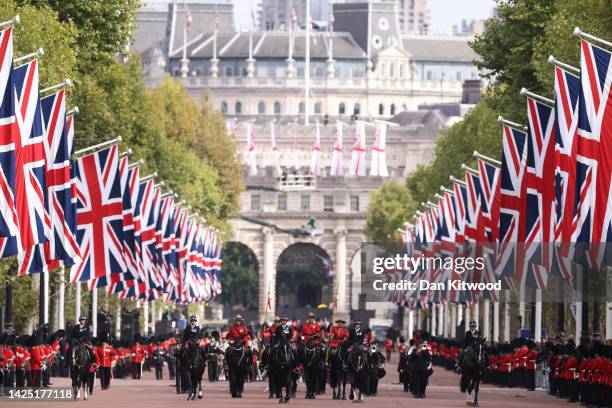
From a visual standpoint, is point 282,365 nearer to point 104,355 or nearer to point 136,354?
point 104,355

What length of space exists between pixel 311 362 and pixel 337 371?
29.0 inches

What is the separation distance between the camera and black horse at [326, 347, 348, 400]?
69250 mm

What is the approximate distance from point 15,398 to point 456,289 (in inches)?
1108

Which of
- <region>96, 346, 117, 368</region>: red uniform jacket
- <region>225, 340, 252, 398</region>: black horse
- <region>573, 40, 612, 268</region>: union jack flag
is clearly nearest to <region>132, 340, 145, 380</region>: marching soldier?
<region>96, 346, 117, 368</region>: red uniform jacket

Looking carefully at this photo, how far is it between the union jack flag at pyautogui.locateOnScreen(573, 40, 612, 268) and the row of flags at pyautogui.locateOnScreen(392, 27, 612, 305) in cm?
2

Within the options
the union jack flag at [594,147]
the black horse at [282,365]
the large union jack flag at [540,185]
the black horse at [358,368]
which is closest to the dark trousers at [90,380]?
the black horse at [282,365]

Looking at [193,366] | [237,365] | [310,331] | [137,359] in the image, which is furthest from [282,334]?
[137,359]

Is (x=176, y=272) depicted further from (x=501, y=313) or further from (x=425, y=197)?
(x=425, y=197)

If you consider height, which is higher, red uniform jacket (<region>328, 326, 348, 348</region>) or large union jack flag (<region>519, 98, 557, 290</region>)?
large union jack flag (<region>519, 98, 557, 290</region>)

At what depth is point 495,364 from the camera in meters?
87.8

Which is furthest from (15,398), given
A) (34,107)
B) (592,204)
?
(592,204)

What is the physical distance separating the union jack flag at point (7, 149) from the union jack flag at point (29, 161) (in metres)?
0.53

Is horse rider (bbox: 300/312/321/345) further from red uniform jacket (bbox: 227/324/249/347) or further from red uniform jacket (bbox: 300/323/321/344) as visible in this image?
red uniform jacket (bbox: 227/324/249/347)

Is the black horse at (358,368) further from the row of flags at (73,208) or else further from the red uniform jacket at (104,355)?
the row of flags at (73,208)
